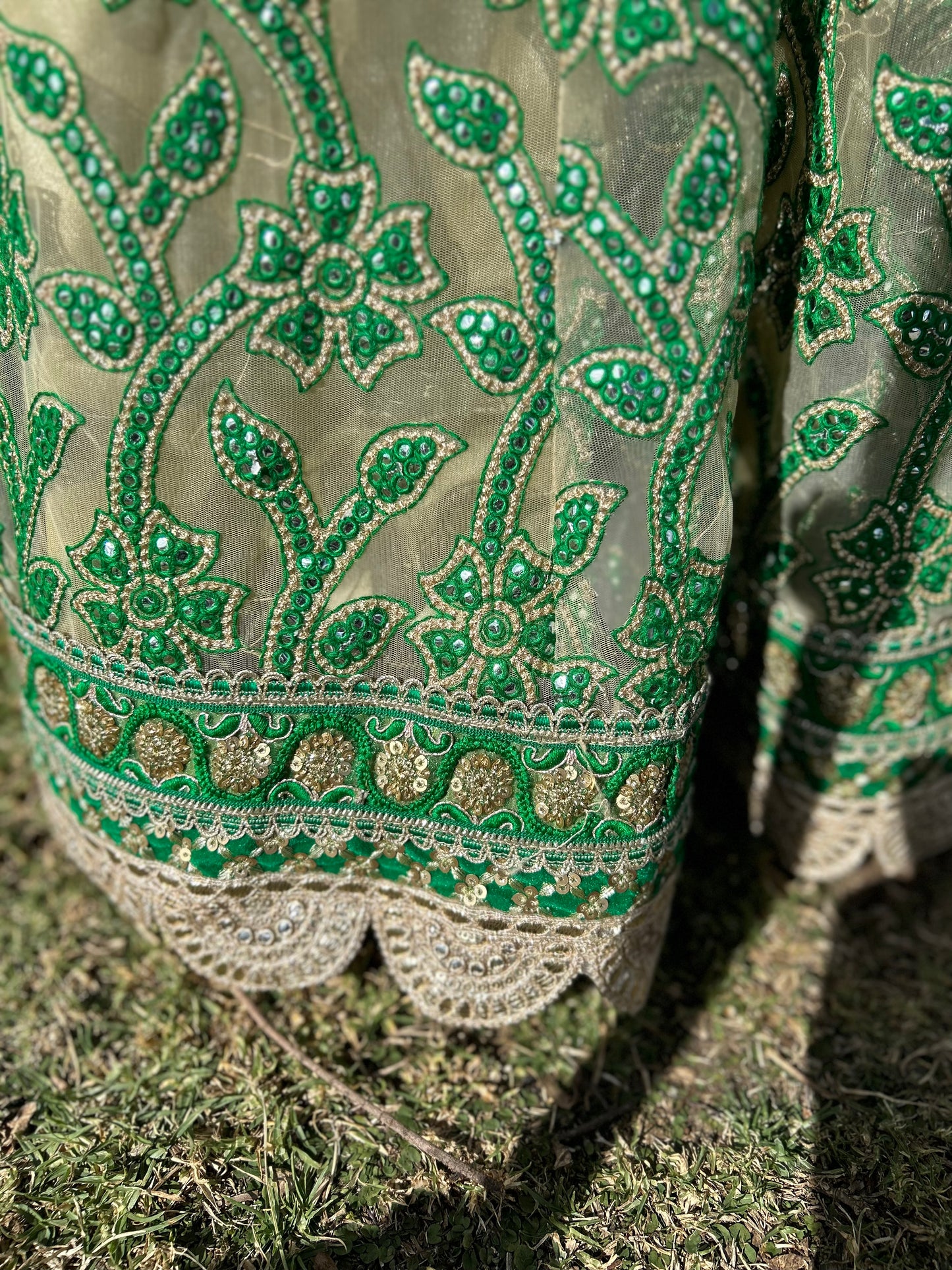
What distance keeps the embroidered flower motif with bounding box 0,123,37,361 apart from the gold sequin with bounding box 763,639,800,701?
0.93 m

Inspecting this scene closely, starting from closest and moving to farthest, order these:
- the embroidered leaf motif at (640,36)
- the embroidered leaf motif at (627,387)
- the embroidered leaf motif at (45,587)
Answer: the embroidered leaf motif at (640,36) < the embroidered leaf motif at (627,387) < the embroidered leaf motif at (45,587)

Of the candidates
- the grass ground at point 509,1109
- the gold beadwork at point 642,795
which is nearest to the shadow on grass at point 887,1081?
the grass ground at point 509,1109

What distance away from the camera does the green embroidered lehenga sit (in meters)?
0.72

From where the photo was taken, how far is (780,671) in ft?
4.20

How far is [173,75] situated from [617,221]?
34 cm

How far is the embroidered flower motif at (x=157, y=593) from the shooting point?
0.86m

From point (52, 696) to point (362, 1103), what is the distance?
58 cm

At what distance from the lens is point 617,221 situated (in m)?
0.74

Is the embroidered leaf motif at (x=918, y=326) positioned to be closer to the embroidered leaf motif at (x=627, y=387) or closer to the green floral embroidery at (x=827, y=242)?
the green floral embroidery at (x=827, y=242)

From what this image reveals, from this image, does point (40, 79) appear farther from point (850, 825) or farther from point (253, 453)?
point (850, 825)

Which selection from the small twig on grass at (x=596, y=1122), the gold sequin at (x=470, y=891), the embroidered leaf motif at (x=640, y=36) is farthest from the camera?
the small twig on grass at (x=596, y=1122)

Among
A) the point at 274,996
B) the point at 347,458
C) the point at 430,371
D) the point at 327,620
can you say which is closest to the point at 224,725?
the point at 327,620

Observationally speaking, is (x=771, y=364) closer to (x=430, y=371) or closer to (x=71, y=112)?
(x=430, y=371)

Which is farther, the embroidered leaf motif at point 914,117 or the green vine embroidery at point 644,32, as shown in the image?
the embroidered leaf motif at point 914,117
